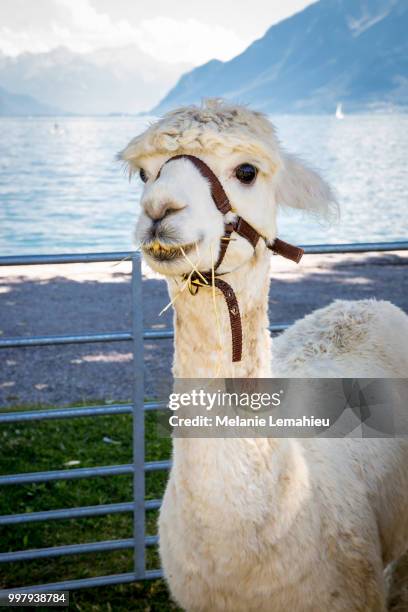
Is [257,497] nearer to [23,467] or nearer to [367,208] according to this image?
[23,467]

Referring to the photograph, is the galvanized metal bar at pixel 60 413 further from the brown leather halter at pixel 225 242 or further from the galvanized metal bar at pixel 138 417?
the brown leather halter at pixel 225 242

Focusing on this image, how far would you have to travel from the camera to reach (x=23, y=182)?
846 inches

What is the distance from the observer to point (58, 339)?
10.5 feet

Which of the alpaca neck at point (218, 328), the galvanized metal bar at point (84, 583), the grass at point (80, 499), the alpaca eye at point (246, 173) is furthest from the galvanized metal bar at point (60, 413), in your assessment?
the alpaca eye at point (246, 173)

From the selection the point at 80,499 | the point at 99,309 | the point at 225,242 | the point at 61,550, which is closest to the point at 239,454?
the point at 225,242

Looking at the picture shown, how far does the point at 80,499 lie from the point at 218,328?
2.68m

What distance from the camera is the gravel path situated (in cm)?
653

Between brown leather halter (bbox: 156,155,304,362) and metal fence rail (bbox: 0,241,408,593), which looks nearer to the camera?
brown leather halter (bbox: 156,155,304,362)

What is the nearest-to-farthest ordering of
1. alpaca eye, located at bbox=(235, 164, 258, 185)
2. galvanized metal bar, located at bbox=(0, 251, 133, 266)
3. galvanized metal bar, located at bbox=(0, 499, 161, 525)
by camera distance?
alpaca eye, located at bbox=(235, 164, 258, 185) < galvanized metal bar, located at bbox=(0, 251, 133, 266) < galvanized metal bar, located at bbox=(0, 499, 161, 525)

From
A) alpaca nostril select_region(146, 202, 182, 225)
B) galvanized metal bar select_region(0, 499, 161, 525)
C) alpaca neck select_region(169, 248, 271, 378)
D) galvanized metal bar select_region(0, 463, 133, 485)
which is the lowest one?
galvanized metal bar select_region(0, 499, 161, 525)

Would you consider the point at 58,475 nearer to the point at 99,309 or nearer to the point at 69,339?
the point at 69,339

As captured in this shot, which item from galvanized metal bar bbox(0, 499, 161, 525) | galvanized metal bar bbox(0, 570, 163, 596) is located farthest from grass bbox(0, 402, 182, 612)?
galvanized metal bar bbox(0, 499, 161, 525)

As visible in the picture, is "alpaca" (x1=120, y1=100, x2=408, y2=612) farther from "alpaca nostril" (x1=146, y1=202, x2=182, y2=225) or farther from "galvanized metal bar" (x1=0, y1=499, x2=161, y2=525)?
"galvanized metal bar" (x1=0, y1=499, x2=161, y2=525)

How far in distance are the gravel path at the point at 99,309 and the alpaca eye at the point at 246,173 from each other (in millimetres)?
2886
